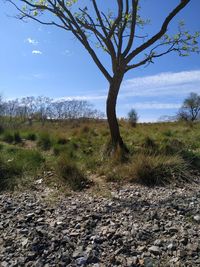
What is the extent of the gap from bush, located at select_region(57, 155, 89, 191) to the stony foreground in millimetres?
454

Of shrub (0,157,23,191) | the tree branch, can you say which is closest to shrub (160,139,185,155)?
the tree branch

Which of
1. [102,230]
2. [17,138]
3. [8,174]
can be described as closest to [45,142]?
[17,138]

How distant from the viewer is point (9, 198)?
14.4 feet

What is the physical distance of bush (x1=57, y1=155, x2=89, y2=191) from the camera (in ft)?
16.1

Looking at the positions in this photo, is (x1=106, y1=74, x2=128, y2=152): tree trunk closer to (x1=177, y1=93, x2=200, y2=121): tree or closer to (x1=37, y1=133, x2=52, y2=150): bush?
(x1=37, y1=133, x2=52, y2=150): bush

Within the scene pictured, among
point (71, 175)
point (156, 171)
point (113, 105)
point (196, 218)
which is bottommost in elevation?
point (196, 218)

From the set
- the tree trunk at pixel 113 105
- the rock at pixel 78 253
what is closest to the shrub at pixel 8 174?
the rock at pixel 78 253

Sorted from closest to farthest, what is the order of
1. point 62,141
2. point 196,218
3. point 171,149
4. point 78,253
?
point 78,253 → point 196,218 → point 171,149 → point 62,141

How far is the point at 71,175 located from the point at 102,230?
213cm

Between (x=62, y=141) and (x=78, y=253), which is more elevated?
(x=62, y=141)

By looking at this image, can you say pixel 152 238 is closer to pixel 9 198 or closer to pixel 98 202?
pixel 98 202

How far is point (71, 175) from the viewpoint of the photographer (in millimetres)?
5203

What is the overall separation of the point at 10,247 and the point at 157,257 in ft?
5.00

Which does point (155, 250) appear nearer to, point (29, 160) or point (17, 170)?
point (17, 170)
